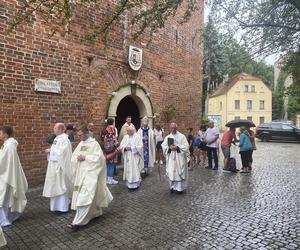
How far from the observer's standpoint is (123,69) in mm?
11070

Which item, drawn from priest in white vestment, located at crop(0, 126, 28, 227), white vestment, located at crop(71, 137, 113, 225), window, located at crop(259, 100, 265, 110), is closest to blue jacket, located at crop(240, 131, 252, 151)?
white vestment, located at crop(71, 137, 113, 225)

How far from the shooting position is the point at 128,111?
44.6 ft

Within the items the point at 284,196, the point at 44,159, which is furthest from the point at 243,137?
the point at 44,159

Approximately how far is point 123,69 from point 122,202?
561cm

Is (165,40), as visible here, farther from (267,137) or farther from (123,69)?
(267,137)

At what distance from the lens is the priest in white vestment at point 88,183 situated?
205 inches

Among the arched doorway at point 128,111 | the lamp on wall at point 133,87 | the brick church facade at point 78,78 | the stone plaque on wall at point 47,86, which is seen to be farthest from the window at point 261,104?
the stone plaque on wall at point 47,86

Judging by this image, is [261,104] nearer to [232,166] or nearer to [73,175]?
[232,166]

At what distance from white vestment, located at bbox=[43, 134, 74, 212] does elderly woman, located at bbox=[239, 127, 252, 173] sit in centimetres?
658

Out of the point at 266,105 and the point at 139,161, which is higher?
the point at 266,105

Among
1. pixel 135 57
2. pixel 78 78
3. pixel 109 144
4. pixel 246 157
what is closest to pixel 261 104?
pixel 246 157

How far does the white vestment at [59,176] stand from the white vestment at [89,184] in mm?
511

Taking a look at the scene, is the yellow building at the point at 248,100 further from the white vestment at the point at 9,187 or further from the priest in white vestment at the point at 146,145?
the white vestment at the point at 9,187

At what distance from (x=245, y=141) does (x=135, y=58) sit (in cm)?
486
